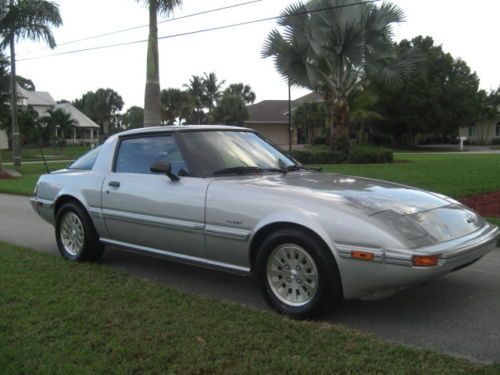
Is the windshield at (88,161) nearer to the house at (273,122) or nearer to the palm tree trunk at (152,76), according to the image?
the palm tree trunk at (152,76)

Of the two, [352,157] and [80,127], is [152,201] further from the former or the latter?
[80,127]

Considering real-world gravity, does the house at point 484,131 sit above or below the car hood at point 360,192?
above

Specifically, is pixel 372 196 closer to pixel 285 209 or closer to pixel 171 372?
pixel 285 209

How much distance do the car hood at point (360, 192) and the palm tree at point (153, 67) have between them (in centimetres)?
1304

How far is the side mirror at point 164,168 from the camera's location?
516 centimetres

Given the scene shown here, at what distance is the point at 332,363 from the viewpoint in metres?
3.44

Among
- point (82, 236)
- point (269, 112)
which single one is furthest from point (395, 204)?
point (269, 112)

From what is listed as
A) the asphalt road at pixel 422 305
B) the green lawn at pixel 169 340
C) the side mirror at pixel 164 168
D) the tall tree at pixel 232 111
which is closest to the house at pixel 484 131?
the tall tree at pixel 232 111

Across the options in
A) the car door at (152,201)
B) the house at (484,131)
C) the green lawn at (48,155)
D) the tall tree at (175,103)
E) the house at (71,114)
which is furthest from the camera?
the house at (71,114)

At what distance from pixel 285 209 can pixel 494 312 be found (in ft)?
6.41

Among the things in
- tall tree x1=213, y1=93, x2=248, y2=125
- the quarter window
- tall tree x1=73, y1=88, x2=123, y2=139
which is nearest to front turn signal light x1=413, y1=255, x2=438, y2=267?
the quarter window

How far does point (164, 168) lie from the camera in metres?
5.15

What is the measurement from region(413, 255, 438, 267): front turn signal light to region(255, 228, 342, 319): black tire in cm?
59

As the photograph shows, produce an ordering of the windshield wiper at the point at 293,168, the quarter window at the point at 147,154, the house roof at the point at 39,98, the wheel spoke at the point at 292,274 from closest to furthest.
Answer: the wheel spoke at the point at 292,274 → the quarter window at the point at 147,154 → the windshield wiper at the point at 293,168 → the house roof at the point at 39,98
